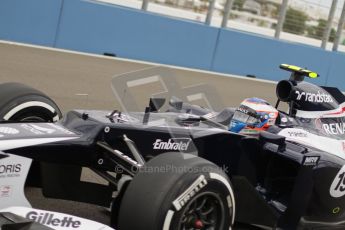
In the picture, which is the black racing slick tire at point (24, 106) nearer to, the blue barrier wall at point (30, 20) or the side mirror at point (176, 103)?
the side mirror at point (176, 103)

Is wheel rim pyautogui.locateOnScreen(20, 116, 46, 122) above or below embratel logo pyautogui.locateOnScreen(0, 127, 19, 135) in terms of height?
below

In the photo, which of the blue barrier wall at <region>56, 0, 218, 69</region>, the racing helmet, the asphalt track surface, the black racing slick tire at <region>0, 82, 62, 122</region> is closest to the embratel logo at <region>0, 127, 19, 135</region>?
the black racing slick tire at <region>0, 82, 62, 122</region>

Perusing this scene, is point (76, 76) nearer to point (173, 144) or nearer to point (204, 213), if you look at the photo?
point (173, 144)

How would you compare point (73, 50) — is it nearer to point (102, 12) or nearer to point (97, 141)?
point (102, 12)

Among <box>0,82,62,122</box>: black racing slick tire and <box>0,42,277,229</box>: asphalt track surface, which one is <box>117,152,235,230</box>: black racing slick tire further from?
<box>0,42,277,229</box>: asphalt track surface

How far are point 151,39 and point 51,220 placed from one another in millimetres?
11712

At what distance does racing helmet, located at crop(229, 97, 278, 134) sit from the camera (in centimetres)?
530

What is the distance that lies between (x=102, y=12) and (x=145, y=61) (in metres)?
1.66

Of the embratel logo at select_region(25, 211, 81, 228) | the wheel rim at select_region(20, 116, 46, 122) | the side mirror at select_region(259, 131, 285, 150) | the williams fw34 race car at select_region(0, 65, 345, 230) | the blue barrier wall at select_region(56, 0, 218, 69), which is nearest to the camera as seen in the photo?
the embratel logo at select_region(25, 211, 81, 228)

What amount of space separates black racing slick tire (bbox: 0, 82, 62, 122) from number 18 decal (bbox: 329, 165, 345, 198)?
94.7 inches

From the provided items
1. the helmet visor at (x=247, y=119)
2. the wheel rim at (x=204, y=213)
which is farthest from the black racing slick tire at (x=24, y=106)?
the wheel rim at (x=204, y=213)

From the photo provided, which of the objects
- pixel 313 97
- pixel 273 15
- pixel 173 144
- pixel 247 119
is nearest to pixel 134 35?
pixel 273 15

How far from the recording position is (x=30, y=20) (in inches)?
522

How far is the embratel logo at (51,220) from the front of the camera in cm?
379
